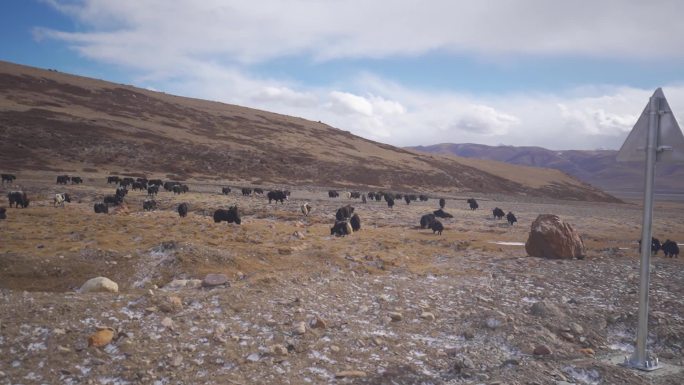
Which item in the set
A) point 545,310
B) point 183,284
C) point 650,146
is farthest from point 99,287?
point 650,146

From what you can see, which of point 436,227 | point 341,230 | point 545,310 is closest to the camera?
point 545,310

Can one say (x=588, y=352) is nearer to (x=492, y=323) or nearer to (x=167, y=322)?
(x=492, y=323)

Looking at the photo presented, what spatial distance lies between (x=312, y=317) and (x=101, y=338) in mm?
Result: 2793

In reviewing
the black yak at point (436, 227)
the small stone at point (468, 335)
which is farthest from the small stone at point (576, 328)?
the black yak at point (436, 227)

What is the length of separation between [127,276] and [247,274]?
2445mm

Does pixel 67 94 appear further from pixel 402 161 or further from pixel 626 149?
pixel 626 149

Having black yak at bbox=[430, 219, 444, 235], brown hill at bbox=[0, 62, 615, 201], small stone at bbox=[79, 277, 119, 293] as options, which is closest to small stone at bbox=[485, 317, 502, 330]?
small stone at bbox=[79, 277, 119, 293]

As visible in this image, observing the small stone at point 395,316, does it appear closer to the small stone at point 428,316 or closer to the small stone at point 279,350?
the small stone at point 428,316

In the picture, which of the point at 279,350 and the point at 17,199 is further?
the point at 17,199

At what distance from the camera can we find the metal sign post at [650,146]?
534 centimetres

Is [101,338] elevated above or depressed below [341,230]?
below

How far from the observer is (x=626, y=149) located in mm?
5801

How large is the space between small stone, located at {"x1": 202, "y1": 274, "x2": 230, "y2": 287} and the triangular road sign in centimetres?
688

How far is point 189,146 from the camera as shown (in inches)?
2709
